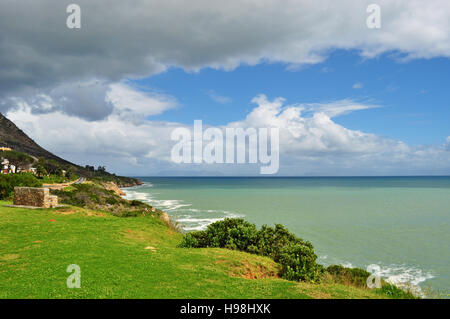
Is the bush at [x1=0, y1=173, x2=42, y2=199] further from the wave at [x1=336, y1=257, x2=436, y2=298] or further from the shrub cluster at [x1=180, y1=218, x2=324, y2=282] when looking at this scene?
the wave at [x1=336, y1=257, x2=436, y2=298]

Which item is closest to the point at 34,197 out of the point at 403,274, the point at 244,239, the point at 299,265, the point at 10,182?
the point at 10,182

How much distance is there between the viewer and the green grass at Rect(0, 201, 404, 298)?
1042cm

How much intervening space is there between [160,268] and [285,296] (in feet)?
20.8

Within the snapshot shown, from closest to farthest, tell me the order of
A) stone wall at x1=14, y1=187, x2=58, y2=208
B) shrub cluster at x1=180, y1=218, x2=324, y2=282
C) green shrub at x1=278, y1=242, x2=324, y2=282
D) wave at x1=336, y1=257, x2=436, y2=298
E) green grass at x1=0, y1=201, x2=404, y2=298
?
green grass at x1=0, y1=201, x2=404, y2=298 < green shrub at x1=278, y1=242, x2=324, y2=282 < shrub cluster at x1=180, y1=218, x2=324, y2=282 < wave at x1=336, y1=257, x2=436, y2=298 < stone wall at x1=14, y1=187, x2=58, y2=208

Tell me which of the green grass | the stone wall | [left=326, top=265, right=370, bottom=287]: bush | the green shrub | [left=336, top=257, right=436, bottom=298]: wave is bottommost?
[left=336, top=257, right=436, bottom=298]: wave

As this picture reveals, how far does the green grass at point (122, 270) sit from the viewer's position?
1042cm

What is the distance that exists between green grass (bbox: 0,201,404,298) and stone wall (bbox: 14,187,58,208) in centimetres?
694

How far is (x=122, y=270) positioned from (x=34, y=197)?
23.1 metres

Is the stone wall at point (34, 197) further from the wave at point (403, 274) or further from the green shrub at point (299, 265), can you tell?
the wave at point (403, 274)

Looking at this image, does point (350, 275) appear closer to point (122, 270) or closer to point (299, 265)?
point (299, 265)

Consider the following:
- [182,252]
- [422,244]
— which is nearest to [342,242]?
[422,244]

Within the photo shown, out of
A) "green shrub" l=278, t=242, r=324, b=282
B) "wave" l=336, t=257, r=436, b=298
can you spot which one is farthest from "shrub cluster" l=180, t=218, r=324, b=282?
"wave" l=336, t=257, r=436, b=298

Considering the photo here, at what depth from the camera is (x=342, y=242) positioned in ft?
111
